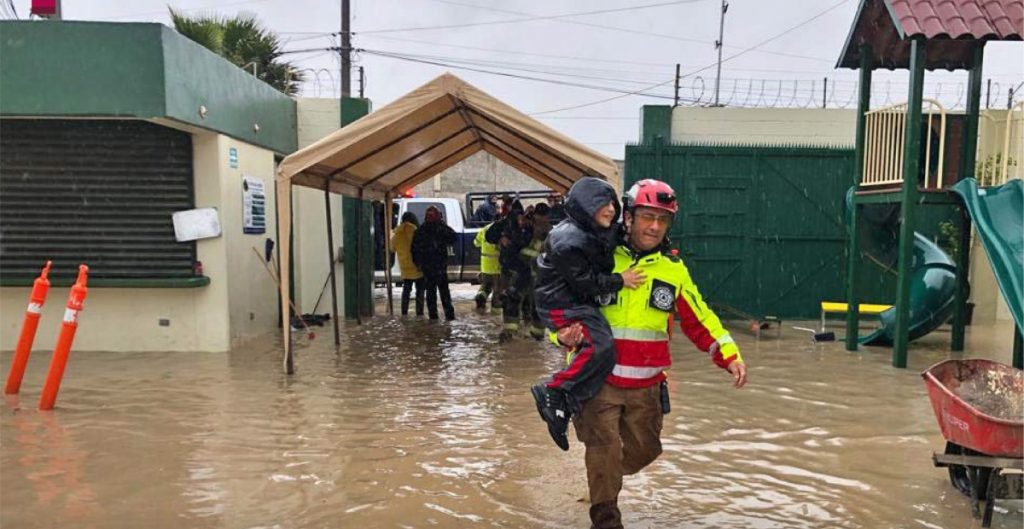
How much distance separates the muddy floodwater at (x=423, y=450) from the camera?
413 cm

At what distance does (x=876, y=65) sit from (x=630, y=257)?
7979 mm

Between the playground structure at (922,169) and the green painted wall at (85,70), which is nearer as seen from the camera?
the green painted wall at (85,70)

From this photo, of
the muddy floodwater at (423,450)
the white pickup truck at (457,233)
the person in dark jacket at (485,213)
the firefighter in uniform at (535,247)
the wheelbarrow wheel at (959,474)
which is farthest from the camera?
the person in dark jacket at (485,213)

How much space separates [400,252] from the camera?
1187cm

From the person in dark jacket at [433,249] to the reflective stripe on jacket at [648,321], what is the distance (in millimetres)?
7879

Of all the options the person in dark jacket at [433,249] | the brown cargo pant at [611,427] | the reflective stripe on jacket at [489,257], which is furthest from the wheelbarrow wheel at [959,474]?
the person in dark jacket at [433,249]

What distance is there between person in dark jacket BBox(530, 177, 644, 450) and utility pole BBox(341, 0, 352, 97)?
21.4m

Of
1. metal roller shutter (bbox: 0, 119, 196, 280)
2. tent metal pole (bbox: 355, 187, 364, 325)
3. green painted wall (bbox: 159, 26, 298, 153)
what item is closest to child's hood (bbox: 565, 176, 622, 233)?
green painted wall (bbox: 159, 26, 298, 153)

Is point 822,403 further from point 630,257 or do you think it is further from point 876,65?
point 876,65

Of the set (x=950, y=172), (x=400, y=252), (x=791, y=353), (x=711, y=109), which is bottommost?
(x=791, y=353)

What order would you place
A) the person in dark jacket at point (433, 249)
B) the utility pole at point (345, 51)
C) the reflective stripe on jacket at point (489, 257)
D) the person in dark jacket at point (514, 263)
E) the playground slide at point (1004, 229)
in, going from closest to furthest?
the playground slide at point (1004, 229) < the person in dark jacket at point (514, 263) < the reflective stripe on jacket at point (489, 257) < the person in dark jacket at point (433, 249) < the utility pole at point (345, 51)

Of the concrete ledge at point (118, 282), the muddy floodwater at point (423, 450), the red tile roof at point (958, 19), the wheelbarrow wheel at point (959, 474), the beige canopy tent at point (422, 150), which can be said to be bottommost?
the muddy floodwater at point (423, 450)

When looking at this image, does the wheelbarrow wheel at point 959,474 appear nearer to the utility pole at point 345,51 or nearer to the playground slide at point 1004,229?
the playground slide at point 1004,229

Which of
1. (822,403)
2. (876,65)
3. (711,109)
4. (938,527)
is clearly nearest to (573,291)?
(938,527)
